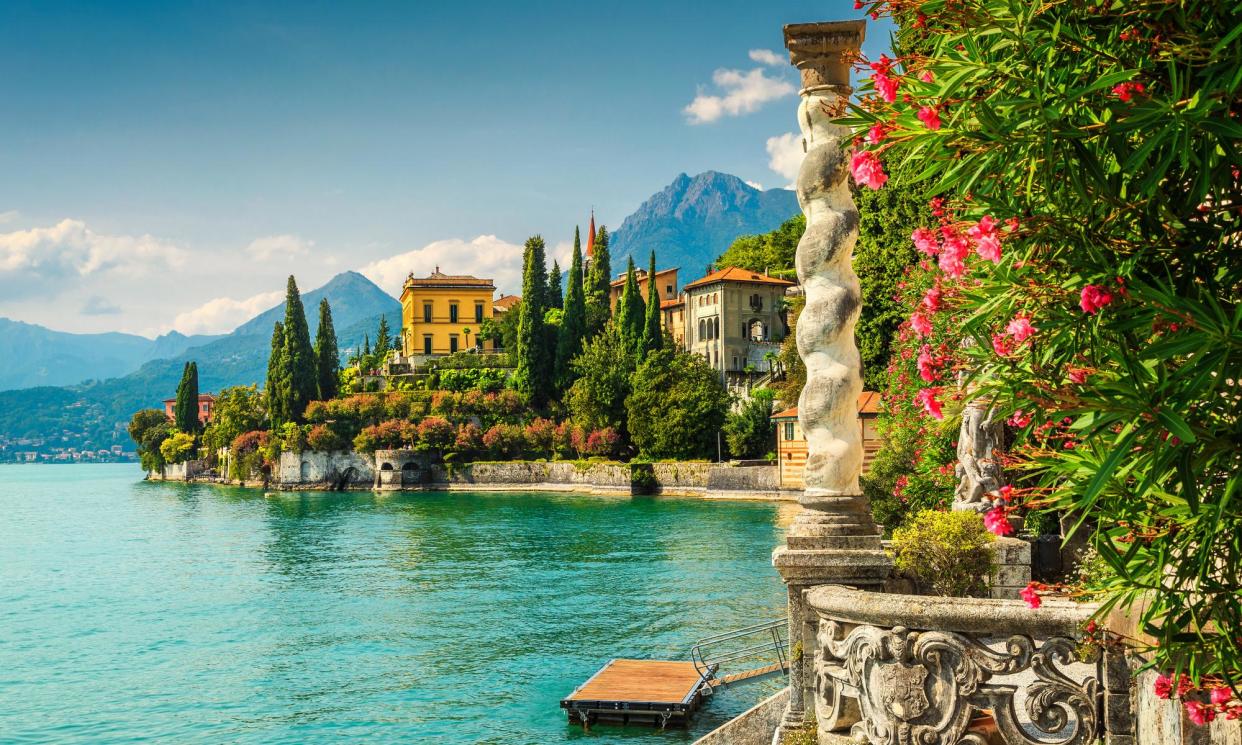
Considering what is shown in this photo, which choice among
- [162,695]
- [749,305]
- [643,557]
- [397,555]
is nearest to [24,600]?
[397,555]

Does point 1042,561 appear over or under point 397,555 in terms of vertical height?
over

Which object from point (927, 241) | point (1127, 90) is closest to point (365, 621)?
point (927, 241)

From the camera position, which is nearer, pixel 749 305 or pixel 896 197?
pixel 896 197

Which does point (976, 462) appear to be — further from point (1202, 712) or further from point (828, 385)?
point (1202, 712)

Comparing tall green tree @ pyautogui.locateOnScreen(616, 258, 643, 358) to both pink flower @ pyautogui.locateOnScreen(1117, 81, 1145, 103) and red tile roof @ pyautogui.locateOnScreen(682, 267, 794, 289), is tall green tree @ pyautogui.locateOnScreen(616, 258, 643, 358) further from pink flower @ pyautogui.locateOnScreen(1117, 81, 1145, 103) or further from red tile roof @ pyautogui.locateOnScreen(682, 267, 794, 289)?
pink flower @ pyautogui.locateOnScreen(1117, 81, 1145, 103)

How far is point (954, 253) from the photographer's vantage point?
4.36 metres

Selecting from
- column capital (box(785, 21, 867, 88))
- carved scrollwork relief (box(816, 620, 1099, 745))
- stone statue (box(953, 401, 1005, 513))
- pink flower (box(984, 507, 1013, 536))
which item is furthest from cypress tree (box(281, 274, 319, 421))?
pink flower (box(984, 507, 1013, 536))

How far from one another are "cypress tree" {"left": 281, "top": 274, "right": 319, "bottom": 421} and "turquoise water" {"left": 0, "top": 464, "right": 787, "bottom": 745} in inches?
1206

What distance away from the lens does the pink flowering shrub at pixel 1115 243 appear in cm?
308

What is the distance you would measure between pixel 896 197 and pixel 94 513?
60.0 meters

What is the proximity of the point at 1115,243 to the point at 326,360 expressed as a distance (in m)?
89.0

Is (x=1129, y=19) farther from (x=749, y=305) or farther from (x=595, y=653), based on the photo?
(x=749, y=305)

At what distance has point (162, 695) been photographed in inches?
835

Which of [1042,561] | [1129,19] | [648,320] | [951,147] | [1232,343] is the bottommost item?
[1042,561]
